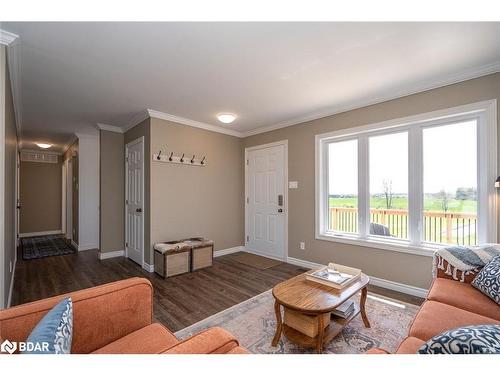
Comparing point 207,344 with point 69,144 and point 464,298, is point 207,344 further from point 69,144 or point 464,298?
point 69,144

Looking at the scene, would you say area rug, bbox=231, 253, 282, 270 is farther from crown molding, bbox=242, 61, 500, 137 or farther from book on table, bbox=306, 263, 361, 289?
crown molding, bbox=242, 61, 500, 137

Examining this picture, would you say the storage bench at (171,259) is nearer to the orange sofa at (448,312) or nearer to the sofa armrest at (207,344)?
the sofa armrest at (207,344)

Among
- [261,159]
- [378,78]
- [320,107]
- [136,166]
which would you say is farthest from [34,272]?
[378,78]

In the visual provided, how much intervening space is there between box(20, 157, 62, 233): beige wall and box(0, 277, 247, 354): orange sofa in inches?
283

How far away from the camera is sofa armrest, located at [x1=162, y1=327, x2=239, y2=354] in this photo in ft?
2.67

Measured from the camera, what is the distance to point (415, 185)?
275 centimetres

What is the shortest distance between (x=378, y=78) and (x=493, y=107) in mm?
1082

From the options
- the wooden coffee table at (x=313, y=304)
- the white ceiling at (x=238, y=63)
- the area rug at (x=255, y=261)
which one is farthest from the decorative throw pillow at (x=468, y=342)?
the area rug at (x=255, y=261)

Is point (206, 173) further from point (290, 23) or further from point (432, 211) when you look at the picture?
point (432, 211)

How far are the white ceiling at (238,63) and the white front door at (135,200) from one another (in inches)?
31.1

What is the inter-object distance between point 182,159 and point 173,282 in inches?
73.9

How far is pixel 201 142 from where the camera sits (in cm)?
411

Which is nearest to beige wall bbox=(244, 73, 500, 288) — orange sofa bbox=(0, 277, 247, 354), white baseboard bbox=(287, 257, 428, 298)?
white baseboard bbox=(287, 257, 428, 298)

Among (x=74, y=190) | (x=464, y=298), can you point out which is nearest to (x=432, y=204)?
(x=464, y=298)
